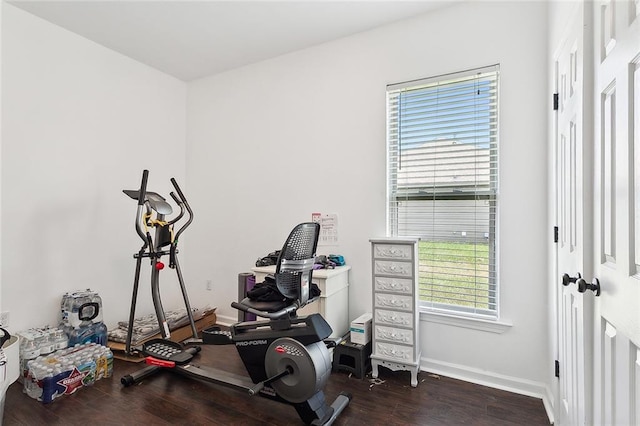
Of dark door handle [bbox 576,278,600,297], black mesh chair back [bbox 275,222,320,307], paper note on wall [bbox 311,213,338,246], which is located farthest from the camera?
paper note on wall [bbox 311,213,338,246]

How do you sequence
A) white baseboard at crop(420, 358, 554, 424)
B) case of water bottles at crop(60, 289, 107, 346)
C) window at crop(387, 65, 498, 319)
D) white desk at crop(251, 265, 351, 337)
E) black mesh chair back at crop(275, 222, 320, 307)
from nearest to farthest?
black mesh chair back at crop(275, 222, 320, 307), white baseboard at crop(420, 358, 554, 424), window at crop(387, 65, 498, 319), white desk at crop(251, 265, 351, 337), case of water bottles at crop(60, 289, 107, 346)

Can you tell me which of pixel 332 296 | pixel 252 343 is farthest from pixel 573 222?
pixel 252 343

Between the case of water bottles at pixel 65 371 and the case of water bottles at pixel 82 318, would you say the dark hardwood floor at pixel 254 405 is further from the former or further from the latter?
the case of water bottles at pixel 82 318

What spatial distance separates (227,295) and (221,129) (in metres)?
2.01

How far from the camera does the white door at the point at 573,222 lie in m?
1.29

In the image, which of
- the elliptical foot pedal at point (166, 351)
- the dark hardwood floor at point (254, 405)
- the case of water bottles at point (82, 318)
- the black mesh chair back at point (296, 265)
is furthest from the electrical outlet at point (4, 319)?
the black mesh chair back at point (296, 265)

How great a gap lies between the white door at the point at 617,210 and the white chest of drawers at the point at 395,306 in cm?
126

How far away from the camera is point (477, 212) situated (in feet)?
8.34

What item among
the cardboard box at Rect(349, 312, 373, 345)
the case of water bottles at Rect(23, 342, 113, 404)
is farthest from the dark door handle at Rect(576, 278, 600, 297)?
the case of water bottles at Rect(23, 342, 113, 404)

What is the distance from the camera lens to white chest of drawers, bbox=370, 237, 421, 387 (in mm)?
2422

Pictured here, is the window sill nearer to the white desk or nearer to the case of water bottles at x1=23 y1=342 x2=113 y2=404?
the white desk

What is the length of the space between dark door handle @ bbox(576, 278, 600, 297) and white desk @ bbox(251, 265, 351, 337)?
5.54 feet

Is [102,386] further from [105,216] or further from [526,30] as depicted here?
[526,30]

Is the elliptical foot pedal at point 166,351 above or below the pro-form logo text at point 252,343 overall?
below
